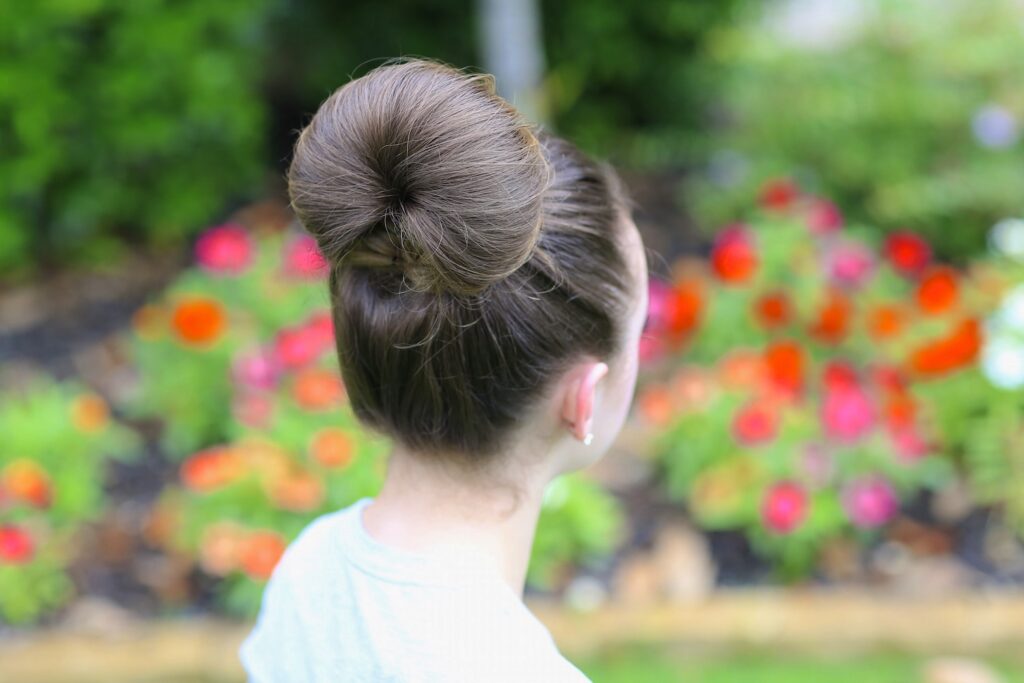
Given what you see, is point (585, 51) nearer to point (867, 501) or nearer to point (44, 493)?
point (867, 501)

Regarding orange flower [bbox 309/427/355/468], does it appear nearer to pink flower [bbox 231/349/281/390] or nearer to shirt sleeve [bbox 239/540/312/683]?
pink flower [bbox 231/349/281/390]

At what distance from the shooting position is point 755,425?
265cm

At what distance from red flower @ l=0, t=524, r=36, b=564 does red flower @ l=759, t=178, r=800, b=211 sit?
2.50m

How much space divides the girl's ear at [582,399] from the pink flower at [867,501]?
62.0 inches

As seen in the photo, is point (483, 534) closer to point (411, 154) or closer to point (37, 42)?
point (411, 154)

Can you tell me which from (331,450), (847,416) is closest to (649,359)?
(847,416)

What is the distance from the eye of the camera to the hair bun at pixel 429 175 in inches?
40.7

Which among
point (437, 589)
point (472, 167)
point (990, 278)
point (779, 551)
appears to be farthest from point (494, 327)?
point (990, 278)

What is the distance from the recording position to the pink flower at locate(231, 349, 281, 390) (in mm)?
2729

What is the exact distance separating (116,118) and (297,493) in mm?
2108

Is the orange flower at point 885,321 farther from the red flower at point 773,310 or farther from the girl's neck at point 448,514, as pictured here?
the girl's neck at point 448,514

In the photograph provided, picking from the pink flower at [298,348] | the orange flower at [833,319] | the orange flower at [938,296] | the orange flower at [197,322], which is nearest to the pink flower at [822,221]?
the orange flower at [833,319]

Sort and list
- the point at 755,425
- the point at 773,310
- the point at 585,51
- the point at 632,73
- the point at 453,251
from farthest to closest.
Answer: the point at 632,73 → the point at 585,51 → the point at 773,310 → the point at 755,425 → the point at 453,251

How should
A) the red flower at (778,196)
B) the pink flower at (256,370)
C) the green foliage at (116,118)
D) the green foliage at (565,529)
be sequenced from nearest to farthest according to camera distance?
1. the green foliage at (565,529)
2. the pink flower at (256,370)
3. the red flower at (778,196)
4. the green foliage at (116,118)
